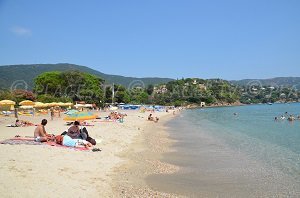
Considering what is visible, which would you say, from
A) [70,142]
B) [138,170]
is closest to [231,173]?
[138,170]

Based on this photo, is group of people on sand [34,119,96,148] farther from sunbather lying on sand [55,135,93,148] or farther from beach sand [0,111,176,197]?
beach sand [0,111,176,197]

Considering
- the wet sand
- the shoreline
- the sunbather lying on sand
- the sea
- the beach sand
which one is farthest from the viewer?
the sunbather lying on sand

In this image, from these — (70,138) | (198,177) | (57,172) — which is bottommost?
(198,177)

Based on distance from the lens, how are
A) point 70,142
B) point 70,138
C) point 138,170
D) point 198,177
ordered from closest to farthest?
point 198,177, point 138,170, point 70,142, point 70,138

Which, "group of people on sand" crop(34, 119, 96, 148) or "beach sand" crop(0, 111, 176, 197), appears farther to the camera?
"group of people on sand" crop(34, 119, 96, 148)

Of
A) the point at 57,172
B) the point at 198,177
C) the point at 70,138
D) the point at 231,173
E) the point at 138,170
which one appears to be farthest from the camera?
the point at 70,138

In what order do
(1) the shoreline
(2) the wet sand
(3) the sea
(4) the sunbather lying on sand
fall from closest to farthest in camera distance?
(1) the shoreline → (2) the wet sand → (3) the sea → (4) the sunbather lying on sand

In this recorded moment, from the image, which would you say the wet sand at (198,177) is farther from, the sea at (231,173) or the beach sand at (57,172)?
the beach sand at (57,172)

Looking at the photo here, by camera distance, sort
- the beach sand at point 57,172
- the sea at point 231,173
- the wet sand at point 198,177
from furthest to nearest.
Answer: the sea at point 231,173, the wet sand at point 198,177, the beach sand at point 57,172

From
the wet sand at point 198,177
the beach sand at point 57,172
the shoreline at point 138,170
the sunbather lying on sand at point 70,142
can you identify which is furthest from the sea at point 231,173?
the sunbather lying on sand at point 70,142

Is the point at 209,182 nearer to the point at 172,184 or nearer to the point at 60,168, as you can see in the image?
the point at 172,184

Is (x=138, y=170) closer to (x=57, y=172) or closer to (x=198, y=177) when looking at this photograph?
(x=198, y=177)

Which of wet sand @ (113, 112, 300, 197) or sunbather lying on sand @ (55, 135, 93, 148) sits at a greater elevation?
sunbather lying on sand @ (55, 135, 93, 148)

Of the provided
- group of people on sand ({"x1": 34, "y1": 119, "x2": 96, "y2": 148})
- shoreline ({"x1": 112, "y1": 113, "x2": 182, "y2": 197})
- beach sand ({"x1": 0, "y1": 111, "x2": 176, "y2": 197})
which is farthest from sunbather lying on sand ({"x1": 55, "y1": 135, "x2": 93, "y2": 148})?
shoreline ({"x1": 112, "y1": 113, "x2": 182, "y2": 197})
